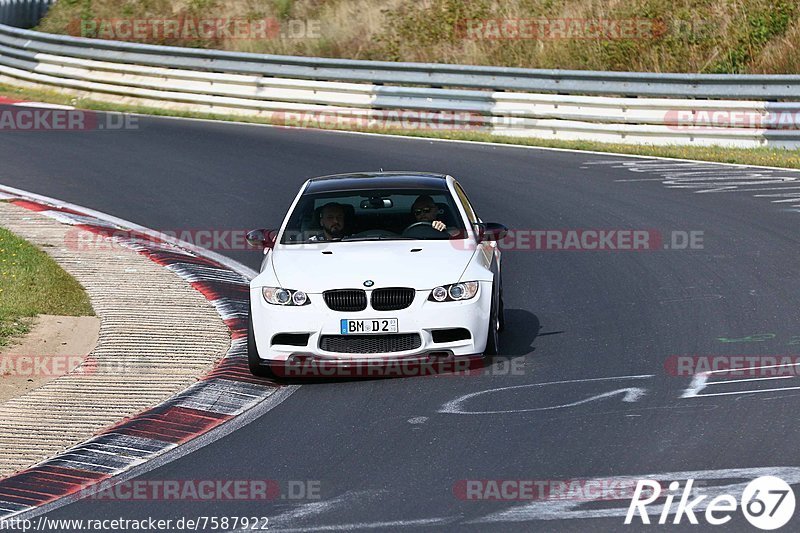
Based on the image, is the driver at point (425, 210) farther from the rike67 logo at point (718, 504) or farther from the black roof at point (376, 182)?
the rike67 logo at point (718, 504)

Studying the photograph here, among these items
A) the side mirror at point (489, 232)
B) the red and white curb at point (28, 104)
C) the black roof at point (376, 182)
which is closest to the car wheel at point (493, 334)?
the side mirror at point (489, 232)

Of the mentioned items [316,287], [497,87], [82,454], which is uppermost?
[497,87]

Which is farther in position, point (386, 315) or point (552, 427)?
point (386, 315)

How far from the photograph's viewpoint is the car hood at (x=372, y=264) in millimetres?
9859

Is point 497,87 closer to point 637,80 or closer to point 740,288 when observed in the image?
point 637,80

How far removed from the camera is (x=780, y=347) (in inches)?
403

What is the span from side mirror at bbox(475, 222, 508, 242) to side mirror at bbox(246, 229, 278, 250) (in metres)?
1.67

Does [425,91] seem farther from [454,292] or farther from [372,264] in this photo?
[454,292]

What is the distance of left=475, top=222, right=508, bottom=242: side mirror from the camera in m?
11.0

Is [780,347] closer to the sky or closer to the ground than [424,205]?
closer to the ground

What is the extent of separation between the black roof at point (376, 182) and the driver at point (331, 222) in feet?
0.81

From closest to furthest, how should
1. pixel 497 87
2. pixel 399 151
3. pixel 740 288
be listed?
pixel 740 288
pixel 399 151
pixel 497 87

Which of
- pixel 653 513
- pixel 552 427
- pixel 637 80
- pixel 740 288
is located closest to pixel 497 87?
pixel 637 80

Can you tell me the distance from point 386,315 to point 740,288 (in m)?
4.31
